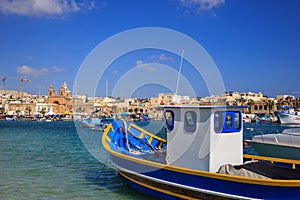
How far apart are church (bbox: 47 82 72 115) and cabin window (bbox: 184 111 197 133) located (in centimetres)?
14909

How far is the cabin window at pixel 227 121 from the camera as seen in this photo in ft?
32.5

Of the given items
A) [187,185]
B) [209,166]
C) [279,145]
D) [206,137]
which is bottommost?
[187,185]

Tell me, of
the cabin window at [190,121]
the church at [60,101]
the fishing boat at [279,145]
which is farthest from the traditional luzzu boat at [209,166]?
the church at [60,101]

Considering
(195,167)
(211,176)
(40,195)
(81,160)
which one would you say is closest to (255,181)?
(211,176)

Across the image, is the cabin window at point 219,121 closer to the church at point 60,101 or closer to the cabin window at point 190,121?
the cabin window at point 190,121

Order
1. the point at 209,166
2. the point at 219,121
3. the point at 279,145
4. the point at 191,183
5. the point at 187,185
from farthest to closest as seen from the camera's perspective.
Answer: the point at 279,145 → the point at 219,121 → the point at 209,166 → the point at 187,185 → the point at 191,183

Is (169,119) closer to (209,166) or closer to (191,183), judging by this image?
(209,166)

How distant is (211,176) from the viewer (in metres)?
8.81

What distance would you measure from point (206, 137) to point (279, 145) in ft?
35.5

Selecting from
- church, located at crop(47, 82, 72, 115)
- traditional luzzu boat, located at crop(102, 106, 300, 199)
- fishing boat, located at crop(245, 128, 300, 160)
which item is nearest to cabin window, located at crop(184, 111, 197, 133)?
traditional luzzu boat, located at crop(102, 106, 300, 199)

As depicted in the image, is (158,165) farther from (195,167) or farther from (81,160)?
(81,160)

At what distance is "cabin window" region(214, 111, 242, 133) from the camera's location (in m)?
9.90

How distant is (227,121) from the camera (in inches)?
400

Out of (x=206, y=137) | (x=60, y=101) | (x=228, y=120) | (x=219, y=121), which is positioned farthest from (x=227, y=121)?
(x=60, y=101)
